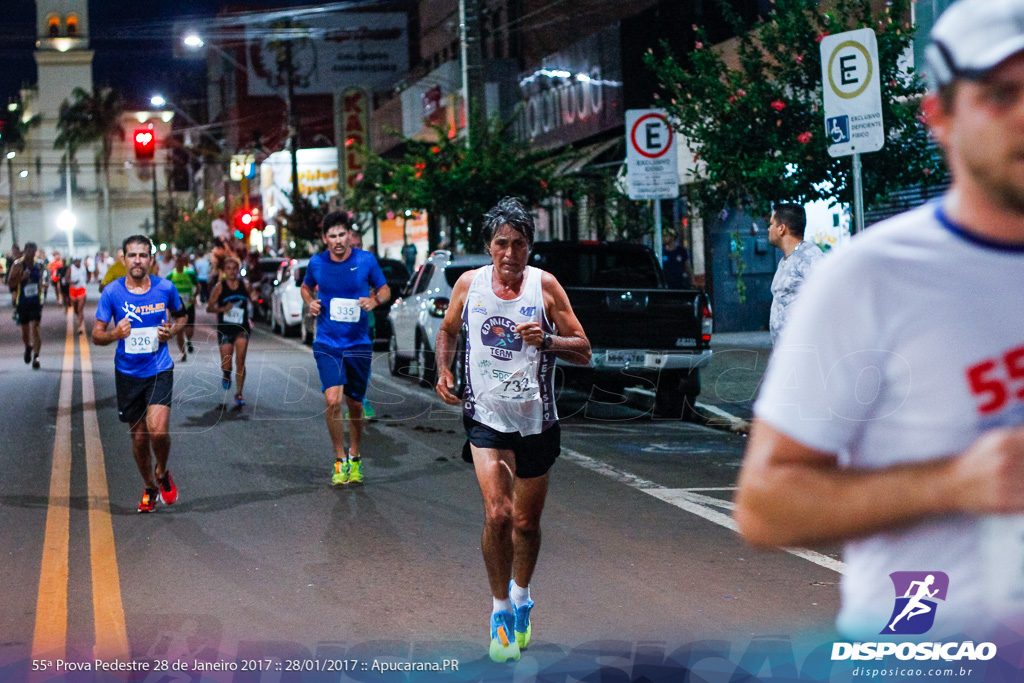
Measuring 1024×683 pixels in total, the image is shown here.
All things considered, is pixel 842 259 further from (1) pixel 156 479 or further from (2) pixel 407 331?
(2) pixel 407 331

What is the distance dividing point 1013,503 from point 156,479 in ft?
26.7

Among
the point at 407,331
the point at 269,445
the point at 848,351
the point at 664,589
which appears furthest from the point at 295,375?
the point at 848,351

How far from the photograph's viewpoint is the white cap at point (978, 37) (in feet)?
5.16

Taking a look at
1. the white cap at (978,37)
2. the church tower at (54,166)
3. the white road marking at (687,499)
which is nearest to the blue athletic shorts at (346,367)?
the white road marking at (687,499)

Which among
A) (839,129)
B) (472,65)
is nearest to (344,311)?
Result: (839,129)

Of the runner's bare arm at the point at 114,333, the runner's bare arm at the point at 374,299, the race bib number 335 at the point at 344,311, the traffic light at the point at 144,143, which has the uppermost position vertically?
the traffic light at the point at 144,143

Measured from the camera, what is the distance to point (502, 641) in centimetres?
530

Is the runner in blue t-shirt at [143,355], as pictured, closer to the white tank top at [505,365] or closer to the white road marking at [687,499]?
the white road marking at [687,499]

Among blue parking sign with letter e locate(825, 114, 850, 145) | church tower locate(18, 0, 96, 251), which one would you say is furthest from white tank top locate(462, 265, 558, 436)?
church tower locate(18, 0, 96, 251)

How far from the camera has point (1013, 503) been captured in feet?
5.30

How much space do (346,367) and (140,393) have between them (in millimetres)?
1671

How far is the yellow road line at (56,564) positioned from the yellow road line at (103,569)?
14cm

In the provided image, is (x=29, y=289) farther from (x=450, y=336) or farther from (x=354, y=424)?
(x=450, y=336)

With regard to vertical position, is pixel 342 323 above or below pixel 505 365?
above
